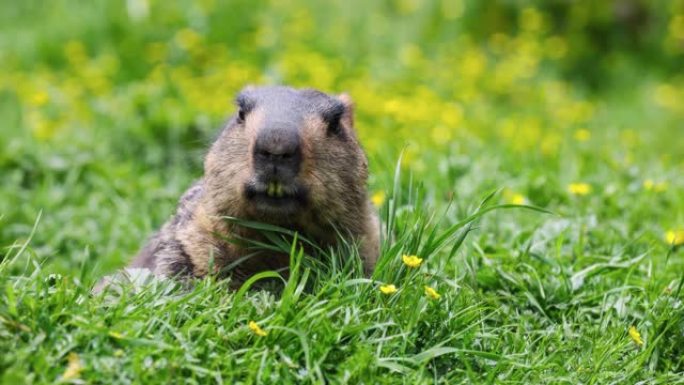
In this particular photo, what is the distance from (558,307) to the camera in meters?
4.52

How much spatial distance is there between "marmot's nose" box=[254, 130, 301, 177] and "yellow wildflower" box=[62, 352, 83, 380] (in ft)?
3.34

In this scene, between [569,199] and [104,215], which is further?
[104,215]

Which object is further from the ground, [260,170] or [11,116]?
[260,170]

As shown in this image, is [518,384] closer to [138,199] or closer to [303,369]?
[303,369]

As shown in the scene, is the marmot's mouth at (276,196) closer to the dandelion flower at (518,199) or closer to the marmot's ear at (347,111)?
the marmot's ear at (347,111)

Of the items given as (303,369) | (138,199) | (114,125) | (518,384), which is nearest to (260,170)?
(303,369)

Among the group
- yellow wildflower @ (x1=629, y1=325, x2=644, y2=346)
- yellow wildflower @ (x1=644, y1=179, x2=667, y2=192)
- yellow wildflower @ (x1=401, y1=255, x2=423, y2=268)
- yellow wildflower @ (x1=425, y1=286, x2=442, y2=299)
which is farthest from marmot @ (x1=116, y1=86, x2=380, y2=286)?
yellow wildflower @ (x1=644, y1=179, x2=667, y2=192)

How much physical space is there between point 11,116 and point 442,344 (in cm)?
589

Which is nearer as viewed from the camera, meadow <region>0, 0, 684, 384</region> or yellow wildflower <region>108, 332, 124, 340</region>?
yellow wildflower <region>108, 332, 124, 340</region>

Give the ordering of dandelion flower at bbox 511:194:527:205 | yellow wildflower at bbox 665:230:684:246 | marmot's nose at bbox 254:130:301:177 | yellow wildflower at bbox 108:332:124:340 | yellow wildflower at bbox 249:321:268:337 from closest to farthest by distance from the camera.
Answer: yellow wildflower at bbox 108:332:124:340 → yellow wildflower at bbox 249:321:268:337 → marmot's nose at bbox 254:130:301:177 → yellow wildflower at bbox 665:230:684:246 → dandelion flower at bbox 511:194:527:205

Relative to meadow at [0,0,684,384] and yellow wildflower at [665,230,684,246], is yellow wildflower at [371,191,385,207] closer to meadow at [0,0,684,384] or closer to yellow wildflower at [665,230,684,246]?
meadow at [0,0,684,384]

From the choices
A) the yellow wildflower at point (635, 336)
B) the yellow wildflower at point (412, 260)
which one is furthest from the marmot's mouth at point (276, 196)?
the yellow wildflower at point (635, 336)

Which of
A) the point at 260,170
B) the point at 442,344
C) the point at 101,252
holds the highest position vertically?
the point at 260,170

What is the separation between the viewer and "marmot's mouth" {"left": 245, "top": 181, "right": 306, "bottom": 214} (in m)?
3.91
